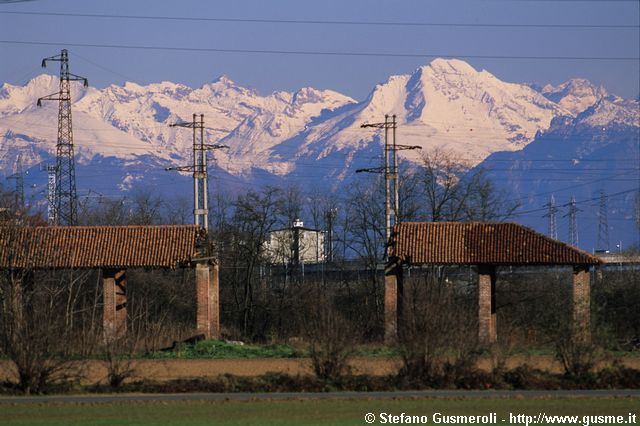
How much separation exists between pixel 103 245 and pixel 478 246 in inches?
610

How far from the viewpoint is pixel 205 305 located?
49156 mm

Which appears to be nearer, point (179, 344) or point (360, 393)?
point (360, 393)

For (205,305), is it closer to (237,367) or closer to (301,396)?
(237,367)

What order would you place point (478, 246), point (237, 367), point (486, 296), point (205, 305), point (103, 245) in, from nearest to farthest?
point (237, 367) → point (486, 296) → point (205, 305) → point (103, 245) → point (478, 246)

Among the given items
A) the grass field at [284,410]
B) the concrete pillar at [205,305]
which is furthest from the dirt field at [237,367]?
the concrete pillar at [205,305]

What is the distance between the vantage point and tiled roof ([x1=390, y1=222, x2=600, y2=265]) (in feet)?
160

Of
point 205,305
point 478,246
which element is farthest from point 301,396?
point 478,246

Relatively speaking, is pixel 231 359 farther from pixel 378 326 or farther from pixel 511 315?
pixel 511 315

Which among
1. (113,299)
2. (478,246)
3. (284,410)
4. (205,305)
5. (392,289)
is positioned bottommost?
(284,410)

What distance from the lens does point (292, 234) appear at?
91688mm

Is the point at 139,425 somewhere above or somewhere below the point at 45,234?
below

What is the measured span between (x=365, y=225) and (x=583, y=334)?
49.6 m

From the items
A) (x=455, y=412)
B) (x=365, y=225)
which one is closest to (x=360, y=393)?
(x=455, y=412)

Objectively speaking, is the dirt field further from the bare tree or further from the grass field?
the bare tree
